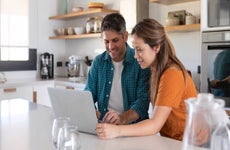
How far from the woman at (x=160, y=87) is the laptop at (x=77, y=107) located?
73mm

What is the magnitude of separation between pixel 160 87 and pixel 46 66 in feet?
10.2

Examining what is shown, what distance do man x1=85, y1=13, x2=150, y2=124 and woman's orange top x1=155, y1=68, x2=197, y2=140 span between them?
27 centimetres

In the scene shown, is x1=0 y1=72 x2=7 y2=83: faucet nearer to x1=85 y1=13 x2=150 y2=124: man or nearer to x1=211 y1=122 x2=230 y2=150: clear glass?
x1=85 y1=13 x2=150 y2=124: man

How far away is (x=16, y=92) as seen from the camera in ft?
11.9

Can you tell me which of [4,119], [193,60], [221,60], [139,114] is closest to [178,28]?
[193,60]

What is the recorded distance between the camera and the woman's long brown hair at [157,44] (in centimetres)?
144

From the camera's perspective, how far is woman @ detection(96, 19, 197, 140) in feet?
4.31

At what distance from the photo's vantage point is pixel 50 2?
4.42 meters

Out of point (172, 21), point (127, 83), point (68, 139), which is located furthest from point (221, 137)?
point (172, 21)

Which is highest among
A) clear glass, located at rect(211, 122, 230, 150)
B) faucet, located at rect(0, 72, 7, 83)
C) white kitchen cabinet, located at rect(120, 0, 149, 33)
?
white kitchen cabinet, located at rect(120, 0, 149, 33)

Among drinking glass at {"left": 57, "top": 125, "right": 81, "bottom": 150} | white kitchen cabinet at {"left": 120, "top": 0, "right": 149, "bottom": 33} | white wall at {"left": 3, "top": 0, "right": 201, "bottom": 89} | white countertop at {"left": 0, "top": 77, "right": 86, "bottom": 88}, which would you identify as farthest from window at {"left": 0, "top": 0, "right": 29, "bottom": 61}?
drinking glass at {"left": 57, "top": 125, "right": 81, "bottom": 150}

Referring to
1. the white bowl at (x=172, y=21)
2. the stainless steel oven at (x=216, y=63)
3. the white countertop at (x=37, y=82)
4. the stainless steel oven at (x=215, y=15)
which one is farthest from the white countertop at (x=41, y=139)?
the white countertop at (x=37, y=82)

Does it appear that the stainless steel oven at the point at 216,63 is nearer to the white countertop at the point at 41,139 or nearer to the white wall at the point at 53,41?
the white countertop at the point at 41,139

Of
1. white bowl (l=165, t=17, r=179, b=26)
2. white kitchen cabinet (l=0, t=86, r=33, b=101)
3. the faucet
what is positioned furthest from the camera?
the faucet
